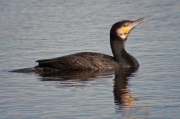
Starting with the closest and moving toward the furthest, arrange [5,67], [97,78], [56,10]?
[97,78], [5,67], [56,10]

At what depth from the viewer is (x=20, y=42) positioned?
18531 millimetres

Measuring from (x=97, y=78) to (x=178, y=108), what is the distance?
3.57m

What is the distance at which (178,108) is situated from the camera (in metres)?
10.6

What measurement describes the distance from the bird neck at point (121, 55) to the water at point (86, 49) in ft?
0.91

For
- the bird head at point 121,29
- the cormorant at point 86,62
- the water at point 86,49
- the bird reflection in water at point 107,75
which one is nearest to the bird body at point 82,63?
the cormorant at point 86,62

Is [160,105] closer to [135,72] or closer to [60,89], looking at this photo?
[60,89]

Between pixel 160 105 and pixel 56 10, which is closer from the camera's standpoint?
pixel 160 105

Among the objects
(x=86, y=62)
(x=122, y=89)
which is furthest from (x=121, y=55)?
(x=122, y=89)

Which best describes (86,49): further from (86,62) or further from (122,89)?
(122,89)

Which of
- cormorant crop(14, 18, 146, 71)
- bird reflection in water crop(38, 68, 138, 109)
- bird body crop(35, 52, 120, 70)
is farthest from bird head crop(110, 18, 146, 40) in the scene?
A: bird reflection in water crop(38, 68, 138, 109)

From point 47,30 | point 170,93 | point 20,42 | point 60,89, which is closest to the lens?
point 170,93

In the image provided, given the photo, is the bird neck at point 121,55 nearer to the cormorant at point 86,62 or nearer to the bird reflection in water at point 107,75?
the cormorant at point 86,62

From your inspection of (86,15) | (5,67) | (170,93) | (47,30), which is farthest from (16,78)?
(86,15)

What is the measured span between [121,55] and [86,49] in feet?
6.07
